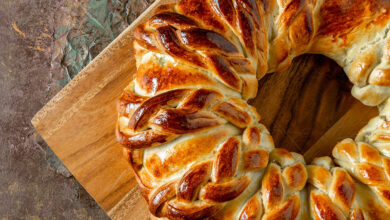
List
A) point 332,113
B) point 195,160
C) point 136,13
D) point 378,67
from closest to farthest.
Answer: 1. point 195,160
2. point 378,67
3. point 332,113
4. point 136,13

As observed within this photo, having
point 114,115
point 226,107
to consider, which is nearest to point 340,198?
point 226,107

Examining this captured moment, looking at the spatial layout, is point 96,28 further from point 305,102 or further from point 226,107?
point 305,102

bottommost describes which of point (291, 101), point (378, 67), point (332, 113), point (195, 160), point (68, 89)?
point (332, 113)

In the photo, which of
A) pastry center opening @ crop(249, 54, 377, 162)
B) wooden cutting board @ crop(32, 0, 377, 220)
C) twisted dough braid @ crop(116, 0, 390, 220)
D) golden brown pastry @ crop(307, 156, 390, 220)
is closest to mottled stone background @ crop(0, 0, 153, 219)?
wooden cutting board @ crop(32, 0, 377, 220)

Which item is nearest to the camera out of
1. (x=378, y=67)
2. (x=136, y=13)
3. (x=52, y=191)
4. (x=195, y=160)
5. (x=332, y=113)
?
(x=195, y=160)

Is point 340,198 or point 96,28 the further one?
point 96,28

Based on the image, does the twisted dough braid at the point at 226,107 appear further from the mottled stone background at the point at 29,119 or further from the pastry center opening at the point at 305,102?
the mottled stone background at the point at 29,119

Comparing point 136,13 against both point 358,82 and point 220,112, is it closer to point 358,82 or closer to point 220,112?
point 220,112

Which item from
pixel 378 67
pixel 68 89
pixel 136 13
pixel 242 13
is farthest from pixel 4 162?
pixel 378 67
